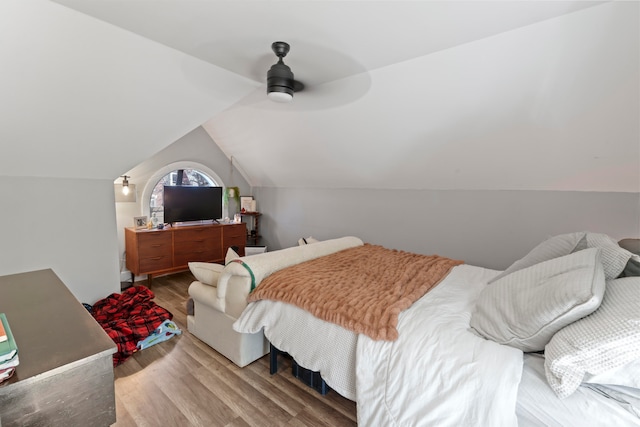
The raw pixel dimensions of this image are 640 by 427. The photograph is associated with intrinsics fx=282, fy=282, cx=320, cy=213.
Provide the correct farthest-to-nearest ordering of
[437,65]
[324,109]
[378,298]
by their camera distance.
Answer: [324,109] < [437,65] < [378,298]

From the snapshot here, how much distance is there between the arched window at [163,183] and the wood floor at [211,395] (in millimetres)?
2370

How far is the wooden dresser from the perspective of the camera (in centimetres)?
359

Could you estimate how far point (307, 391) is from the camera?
1.89 metres

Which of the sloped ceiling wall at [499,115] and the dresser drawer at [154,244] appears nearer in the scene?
the sloped ceiling wall at [499,115]

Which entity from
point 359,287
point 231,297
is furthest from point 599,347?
point 231,297

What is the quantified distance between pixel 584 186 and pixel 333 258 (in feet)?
7.60

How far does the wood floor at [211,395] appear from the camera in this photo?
1.65 meters

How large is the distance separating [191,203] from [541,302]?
13.7 ft

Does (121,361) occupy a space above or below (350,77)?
below

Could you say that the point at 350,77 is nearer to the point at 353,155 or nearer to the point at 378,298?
the point at 353,155

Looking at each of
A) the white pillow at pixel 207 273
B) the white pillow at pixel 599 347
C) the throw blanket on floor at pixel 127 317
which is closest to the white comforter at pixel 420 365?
the white pillow at pixel 599 347

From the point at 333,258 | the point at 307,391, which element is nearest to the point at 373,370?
the point at 307,391

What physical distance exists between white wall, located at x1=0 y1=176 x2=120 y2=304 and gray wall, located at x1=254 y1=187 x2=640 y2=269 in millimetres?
2669

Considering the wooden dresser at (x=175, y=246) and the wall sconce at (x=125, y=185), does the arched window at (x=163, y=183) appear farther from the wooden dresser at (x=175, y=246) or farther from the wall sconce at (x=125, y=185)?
the wooden dresser at (x=175, y=246)
